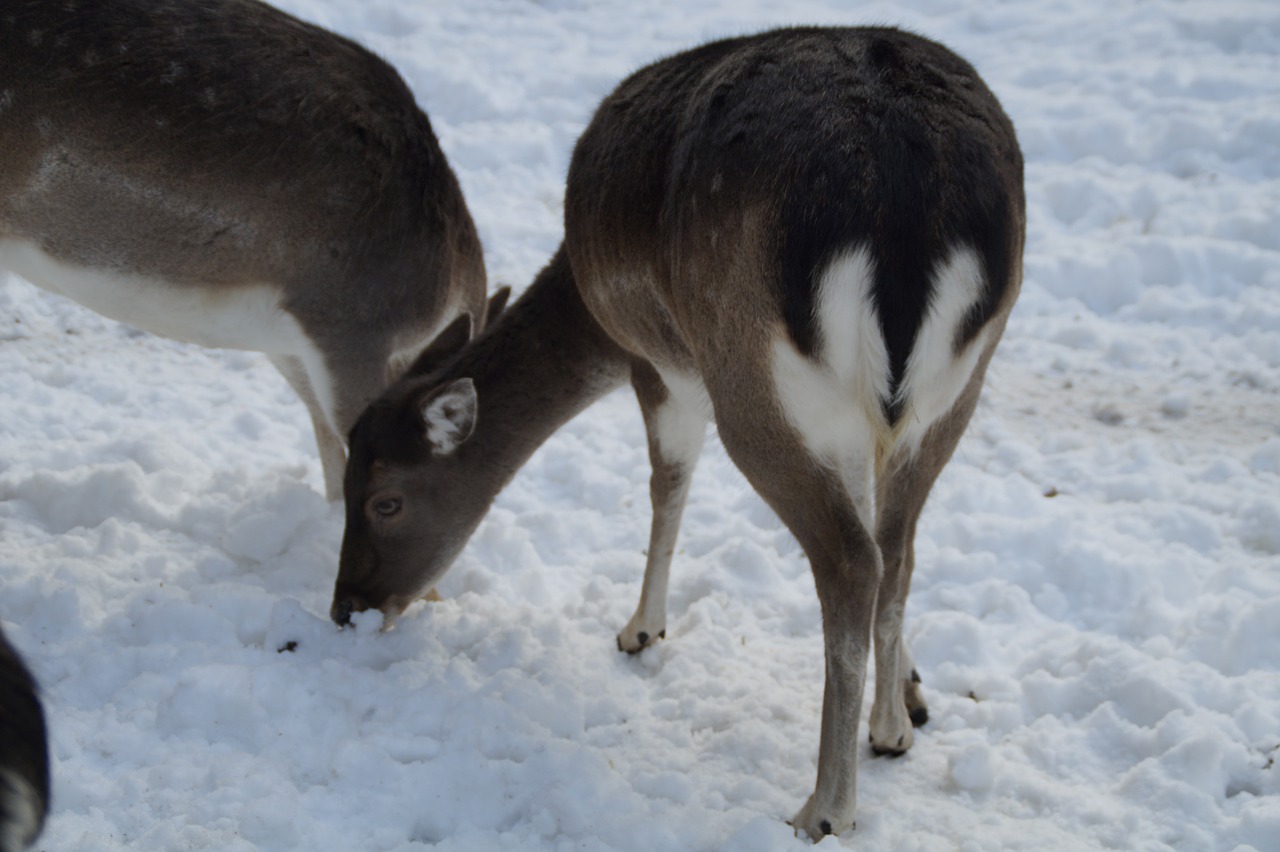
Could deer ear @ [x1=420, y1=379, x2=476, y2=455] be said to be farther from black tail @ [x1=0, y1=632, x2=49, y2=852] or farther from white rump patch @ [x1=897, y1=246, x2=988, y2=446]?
black tail @ [x1=0, y1=632, x2=49, y2=852]

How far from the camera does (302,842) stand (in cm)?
284

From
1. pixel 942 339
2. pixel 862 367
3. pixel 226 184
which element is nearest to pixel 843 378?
pixel 862 367

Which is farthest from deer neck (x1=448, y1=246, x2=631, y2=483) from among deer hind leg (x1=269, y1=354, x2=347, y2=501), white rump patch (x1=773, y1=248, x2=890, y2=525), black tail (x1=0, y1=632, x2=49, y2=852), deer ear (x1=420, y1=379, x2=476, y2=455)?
black tail (x1=0, y1=632, x2=49, y2=852)

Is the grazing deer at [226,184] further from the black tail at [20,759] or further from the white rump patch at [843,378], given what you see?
the black tail at [20,759]

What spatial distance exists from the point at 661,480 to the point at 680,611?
1.90 feet

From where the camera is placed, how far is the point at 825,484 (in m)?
2.85

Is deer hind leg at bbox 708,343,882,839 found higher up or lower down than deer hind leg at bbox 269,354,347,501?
higher up

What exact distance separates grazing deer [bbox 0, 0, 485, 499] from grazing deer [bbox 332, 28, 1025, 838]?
819 mm

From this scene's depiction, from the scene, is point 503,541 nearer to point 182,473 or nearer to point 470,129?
point 182,473

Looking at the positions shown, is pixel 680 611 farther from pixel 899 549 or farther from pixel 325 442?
pixel 325 442

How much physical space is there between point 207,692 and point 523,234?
465 centimetres

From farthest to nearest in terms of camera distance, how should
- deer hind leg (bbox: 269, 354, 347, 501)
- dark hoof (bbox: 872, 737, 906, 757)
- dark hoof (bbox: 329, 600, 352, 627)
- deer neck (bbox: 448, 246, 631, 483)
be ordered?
deer hind leg (bbox: 269, 354, 347, 501), deer neck (bbox: 448, 246, 631, 483), dark hoof (bbox: 329, 600, 352, 627), dark hoof (bbox: 872, 737, 906, 757)

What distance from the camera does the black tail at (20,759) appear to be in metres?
1.43

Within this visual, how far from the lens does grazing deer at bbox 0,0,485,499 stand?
13.4ft
